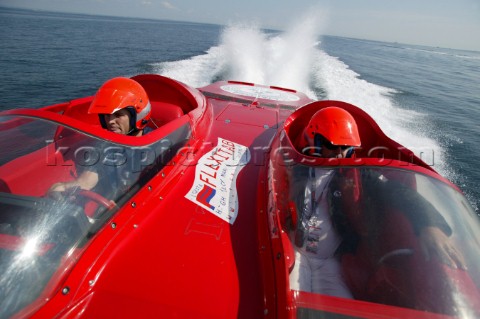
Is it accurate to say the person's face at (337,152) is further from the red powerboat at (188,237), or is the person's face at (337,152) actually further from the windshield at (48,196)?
the windshield at (48,196)

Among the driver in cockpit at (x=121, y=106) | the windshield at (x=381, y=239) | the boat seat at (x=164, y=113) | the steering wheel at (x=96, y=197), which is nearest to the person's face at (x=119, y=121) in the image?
the driver in cockpit at (x=121, y=106)

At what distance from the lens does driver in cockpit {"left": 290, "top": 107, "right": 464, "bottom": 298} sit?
5.50 ft

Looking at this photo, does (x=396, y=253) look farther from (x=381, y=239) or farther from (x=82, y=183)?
(x=82, y=183)

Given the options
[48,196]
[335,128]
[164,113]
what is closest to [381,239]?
[335,128]

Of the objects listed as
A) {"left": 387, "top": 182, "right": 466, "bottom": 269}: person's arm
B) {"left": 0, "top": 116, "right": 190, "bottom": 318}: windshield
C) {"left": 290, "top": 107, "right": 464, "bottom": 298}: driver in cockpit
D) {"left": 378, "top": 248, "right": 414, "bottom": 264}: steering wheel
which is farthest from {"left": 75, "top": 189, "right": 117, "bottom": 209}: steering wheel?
{"left": 387, "top": 182, "right": 466, "bottom": 269}: person's arm

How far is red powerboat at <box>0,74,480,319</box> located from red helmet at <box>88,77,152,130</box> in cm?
27

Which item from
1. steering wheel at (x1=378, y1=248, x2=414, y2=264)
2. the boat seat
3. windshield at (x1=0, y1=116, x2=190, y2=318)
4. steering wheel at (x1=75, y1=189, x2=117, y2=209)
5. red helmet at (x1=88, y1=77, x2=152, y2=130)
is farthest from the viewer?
the boat seat

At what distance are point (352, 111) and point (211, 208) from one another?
6.71 ft

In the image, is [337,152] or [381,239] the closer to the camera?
[381,239]

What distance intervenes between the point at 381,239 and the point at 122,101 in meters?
2.16

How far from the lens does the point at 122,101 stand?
248cm

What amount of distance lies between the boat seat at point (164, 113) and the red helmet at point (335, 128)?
1.78 metres

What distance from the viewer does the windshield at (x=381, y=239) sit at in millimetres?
1503

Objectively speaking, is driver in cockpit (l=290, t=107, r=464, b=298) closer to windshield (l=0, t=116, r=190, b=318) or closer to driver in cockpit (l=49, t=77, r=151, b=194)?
windshield (l=0, t=116, r=190, b=318)
